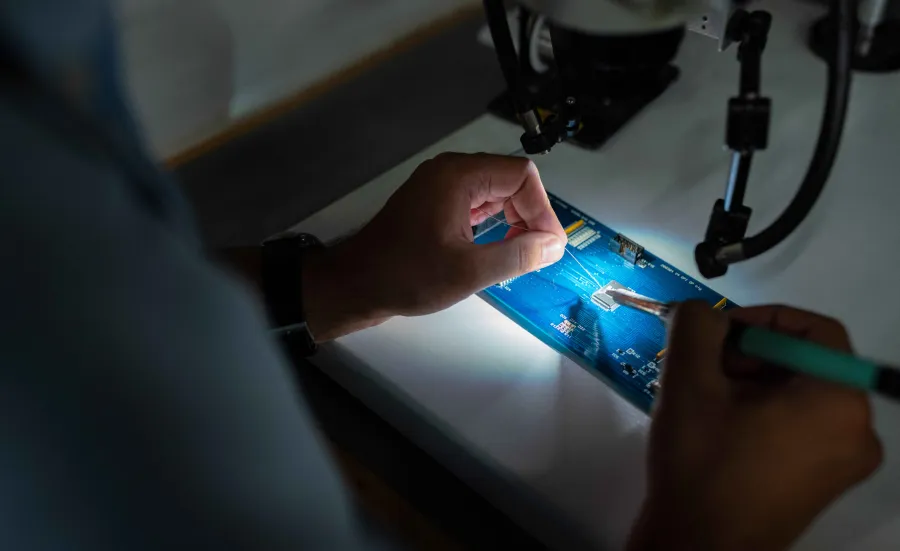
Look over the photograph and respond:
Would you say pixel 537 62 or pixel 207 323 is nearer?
pixel 207 323

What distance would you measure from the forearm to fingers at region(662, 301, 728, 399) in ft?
0.97

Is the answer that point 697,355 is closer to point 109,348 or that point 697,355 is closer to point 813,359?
point 813,359

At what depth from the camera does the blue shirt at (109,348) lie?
0.72ft

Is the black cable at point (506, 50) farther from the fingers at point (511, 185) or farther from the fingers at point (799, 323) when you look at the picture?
the fingers at point (799, 323)

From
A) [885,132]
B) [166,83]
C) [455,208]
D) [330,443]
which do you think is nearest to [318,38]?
[166,83]

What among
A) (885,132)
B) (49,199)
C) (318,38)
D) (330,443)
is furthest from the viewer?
(318,38)

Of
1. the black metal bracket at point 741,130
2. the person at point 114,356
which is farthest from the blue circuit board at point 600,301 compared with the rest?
the person at point 114,356

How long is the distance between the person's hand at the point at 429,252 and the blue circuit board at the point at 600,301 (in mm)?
28

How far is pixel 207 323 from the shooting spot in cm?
26

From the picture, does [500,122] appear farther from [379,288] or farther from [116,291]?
[116,291]

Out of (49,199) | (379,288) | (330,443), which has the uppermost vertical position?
(49,199)

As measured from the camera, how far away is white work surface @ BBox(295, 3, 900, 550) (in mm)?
620

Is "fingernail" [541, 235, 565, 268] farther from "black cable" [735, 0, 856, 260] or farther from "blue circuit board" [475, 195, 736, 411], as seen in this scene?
A: "black cable" [735, 0, 856, 260]

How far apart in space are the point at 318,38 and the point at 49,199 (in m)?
0.90
